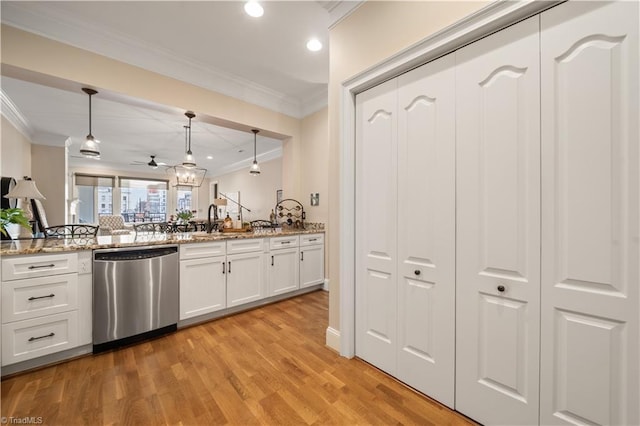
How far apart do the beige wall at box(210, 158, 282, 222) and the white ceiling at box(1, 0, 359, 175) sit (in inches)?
90.4

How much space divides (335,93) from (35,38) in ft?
8.94

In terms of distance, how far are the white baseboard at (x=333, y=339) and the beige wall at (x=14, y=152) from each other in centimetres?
528

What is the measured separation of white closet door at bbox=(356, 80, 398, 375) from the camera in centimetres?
184

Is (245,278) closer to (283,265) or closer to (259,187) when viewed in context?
(283,265)

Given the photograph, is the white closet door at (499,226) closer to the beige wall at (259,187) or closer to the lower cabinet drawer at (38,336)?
the lower cabinet drawer at (38,336)

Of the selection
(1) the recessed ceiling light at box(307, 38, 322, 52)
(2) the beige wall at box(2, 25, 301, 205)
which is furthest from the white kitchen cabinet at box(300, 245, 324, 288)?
(1) the recessed ceiling light at box(307, 38, 322, 52)

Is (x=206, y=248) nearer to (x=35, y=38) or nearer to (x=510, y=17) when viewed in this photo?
(x=35, y=38)

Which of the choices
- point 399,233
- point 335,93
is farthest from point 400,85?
point 399,233

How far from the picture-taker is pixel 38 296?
1.94 meters

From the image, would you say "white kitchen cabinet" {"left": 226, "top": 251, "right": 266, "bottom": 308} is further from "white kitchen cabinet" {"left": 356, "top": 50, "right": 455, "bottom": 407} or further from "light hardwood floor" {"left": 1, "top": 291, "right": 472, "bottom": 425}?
"white kitchen cabinet" {"left": 356, "top": 50, "right": 455, "bottom": 407}

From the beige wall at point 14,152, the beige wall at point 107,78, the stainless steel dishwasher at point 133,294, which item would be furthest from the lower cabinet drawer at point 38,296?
the beige wall at point 14,152

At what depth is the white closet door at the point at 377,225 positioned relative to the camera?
184 centimetres

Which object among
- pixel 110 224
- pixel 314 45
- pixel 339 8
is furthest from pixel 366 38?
pixel 110 224

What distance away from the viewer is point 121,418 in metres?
1.46
